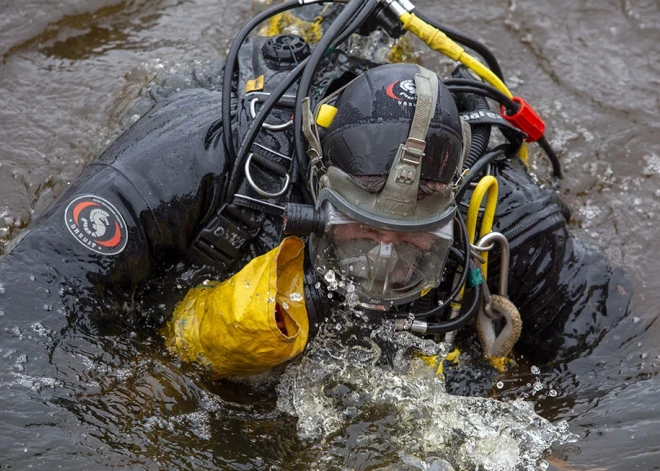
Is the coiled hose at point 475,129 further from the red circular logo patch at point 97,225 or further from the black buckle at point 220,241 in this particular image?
the red circular logo patch at point 97,225

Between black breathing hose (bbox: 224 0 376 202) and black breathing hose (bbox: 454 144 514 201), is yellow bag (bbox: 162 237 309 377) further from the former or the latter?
black breathing hose (bbox: 454 144 514 201)

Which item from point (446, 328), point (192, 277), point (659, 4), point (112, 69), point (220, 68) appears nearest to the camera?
point (446, 328)

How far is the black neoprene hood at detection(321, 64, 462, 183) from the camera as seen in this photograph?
8.43 ft

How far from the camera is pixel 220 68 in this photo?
13.2 feet

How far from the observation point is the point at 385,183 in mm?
2545

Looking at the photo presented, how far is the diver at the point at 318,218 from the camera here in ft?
8.61

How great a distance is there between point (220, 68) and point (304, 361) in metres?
1.72

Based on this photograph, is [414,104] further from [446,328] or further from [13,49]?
[13,49]

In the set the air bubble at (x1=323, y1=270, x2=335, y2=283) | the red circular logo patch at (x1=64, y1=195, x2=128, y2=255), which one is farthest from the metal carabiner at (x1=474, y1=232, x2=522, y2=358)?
the red circular logo patch at (x1=64, y1=195, x2=128, y2=255)

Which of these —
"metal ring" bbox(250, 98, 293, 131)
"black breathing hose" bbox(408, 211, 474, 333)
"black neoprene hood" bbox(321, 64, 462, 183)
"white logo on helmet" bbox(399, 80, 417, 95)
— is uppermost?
"white logo on helmet" bbox(399, 80, 417, 95)

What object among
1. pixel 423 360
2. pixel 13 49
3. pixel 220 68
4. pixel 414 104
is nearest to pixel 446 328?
pixel 423 360

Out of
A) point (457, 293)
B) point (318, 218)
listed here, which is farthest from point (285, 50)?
point (457, 293)

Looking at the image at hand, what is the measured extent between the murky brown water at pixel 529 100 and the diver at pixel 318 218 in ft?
0.64

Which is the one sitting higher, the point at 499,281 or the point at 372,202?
the point at 372,202
